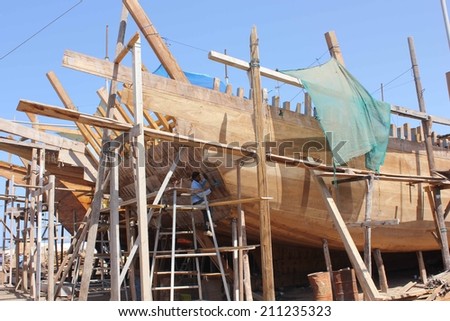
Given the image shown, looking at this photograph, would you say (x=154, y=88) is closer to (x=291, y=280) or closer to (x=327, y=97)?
(x=327, y=97)

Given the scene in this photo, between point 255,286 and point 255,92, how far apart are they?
18.1 ft

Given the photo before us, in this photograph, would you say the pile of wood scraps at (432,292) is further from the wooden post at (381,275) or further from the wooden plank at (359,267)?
the wooden plank at (359,267)

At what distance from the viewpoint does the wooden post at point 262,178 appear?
21.9ft

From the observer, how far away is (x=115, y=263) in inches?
245

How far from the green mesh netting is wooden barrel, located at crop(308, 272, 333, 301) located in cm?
202

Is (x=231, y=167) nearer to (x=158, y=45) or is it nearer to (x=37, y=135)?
(x=158, y=45)

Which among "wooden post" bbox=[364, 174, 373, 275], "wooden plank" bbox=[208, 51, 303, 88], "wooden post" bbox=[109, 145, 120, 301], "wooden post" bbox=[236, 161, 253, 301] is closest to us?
"wooden post" bbox=[109, 145, 120, 301]

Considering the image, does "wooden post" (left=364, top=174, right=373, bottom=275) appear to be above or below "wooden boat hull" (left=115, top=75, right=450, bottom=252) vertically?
below

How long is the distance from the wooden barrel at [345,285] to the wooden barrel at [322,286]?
1.33ft

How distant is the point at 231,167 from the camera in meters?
8.44

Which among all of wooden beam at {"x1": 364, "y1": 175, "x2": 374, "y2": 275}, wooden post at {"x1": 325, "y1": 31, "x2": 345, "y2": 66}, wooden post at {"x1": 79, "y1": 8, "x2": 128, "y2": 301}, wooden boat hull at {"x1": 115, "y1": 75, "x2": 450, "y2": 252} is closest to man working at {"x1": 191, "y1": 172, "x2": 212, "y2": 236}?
wooden boat hull at {"x1": 115, "y1": 75, "x2": 450, "y2": 252}

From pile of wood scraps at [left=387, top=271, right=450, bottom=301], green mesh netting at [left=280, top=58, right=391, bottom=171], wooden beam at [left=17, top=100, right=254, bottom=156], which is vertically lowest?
pile of wood scraps at [left=387, top=271, right=450, bottom=301]

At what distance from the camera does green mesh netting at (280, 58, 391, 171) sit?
8677mm

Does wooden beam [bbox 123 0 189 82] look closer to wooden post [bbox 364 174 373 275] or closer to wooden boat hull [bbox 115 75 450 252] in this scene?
wooden boat hull [bbox 115 75 450 252]
